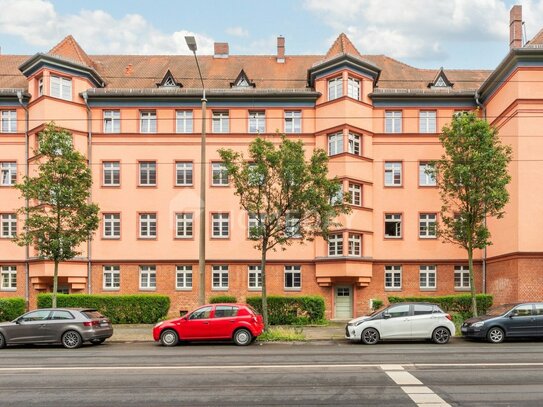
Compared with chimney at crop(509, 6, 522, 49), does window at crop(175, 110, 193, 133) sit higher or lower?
lower

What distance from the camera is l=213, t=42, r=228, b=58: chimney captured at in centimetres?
3744

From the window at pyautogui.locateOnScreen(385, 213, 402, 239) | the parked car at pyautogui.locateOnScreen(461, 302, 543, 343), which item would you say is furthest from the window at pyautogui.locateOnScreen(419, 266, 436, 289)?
the parked car at pyautogui.locateOnScreen(461, 302, 543, 343)

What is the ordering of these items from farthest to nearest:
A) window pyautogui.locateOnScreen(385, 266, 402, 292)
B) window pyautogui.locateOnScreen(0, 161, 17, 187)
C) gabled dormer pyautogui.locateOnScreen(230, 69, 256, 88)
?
gabled dormer pyautogui.locateOnScreen(230, 69, 256, 88) < window pyautogui.locateOnScreen(0, 161, 17, 187) < window pyautogui.locateOnScreen(385, 266, 402, 292)

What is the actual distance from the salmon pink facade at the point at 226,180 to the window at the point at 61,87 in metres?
0.07

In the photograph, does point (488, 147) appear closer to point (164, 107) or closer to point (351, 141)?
point (351, 141)

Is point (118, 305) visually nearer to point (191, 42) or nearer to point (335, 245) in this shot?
point (335, 245)

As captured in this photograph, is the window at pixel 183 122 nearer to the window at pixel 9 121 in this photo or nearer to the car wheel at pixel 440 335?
the window at pixel 9 121

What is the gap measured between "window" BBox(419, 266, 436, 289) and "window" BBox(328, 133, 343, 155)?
8.18 m

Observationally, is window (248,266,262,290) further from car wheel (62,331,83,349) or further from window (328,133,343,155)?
car wheel (62,331,83,349)

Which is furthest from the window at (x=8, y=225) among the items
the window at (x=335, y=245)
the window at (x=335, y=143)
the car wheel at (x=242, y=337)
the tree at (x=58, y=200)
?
the car wheel at (x=242, y=337)


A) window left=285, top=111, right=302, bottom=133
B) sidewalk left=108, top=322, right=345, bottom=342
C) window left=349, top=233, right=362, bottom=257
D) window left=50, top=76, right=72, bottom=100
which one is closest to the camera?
sidewalk left=108, top=322, right=345, bottom=342

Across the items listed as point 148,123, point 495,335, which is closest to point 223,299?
point 148,123

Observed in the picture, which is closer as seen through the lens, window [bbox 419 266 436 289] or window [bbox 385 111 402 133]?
window [bbox 419 266 436 289]

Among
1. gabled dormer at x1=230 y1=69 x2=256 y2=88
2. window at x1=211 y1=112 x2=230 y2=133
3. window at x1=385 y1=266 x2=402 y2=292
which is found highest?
gabled dormer at x1=230 y1=69 x2=256 y2=88
